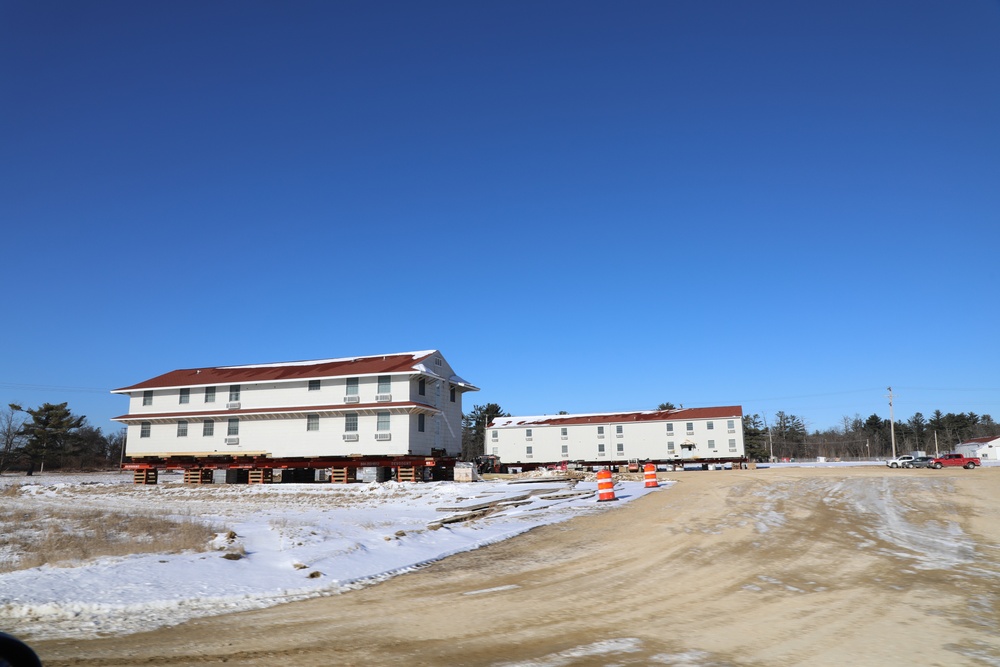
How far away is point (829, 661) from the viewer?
19.0 ft

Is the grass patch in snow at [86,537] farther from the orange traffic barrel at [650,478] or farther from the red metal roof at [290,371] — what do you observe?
the red metal roof at [290,371]

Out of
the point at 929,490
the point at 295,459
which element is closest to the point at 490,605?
the point at 929,490

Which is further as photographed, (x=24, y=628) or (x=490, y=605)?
(x=490, y=605)

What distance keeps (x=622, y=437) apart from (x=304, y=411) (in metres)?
38.9

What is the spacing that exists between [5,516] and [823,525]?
2245cm

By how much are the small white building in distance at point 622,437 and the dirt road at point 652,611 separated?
5356 cm

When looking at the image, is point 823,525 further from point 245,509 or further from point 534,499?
point 245,509

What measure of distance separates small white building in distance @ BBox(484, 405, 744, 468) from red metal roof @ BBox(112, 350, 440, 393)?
30.1 meters

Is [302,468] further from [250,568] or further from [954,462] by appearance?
[954,462]

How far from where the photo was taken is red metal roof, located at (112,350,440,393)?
4234 cm

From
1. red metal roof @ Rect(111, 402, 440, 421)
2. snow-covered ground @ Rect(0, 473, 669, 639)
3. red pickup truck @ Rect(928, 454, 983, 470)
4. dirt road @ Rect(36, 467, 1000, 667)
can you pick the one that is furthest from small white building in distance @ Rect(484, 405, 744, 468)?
dirt road @ Rect(36, 467, 1000, 667)

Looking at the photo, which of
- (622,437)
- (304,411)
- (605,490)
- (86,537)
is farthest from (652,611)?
(622,437)

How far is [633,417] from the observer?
72.2m

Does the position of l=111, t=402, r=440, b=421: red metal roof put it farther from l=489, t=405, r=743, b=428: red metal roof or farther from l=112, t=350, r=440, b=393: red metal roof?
l=489, t=405, r=743, b=428: red metal roof
